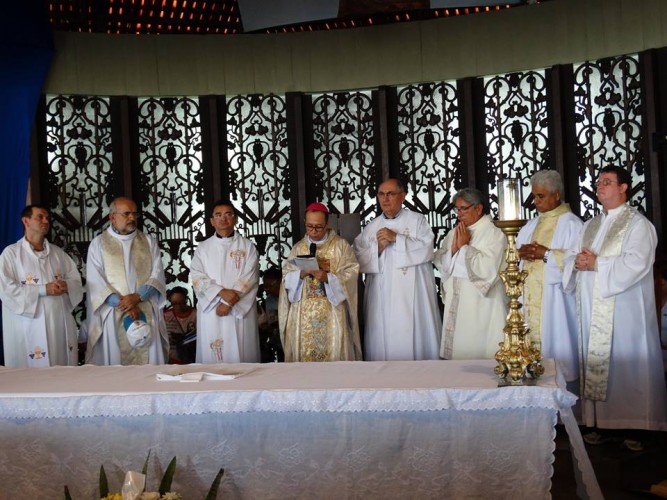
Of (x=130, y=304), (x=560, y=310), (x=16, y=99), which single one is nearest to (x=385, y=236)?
(x=560, y=310)

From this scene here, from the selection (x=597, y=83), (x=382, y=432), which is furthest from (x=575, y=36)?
(x=382, y=432)

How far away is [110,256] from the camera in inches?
270

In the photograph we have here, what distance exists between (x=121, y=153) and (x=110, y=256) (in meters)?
2.12

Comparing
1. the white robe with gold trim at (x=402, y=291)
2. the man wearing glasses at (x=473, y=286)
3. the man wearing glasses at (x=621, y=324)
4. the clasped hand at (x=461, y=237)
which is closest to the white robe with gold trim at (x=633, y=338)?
the man wearing glasses at (x=621, y=324)

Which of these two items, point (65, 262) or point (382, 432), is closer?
point (382, 432)

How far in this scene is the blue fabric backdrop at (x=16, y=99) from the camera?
7832 millimetres

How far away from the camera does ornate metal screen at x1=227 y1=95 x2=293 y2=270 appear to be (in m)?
8.80

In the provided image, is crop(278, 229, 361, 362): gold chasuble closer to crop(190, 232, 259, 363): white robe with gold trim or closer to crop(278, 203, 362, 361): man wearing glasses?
crop(278, 203, 362, 361): man wearing glasses

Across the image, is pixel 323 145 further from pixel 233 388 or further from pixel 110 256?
pixel 233 388

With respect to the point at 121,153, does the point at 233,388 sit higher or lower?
lower

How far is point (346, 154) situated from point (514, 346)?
5.32 meters

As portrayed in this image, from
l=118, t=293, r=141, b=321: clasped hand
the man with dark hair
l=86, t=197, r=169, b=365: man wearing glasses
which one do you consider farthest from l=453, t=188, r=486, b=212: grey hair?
the man with dark hair

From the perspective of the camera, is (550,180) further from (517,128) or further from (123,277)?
(123,277)

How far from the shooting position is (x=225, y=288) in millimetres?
6805
